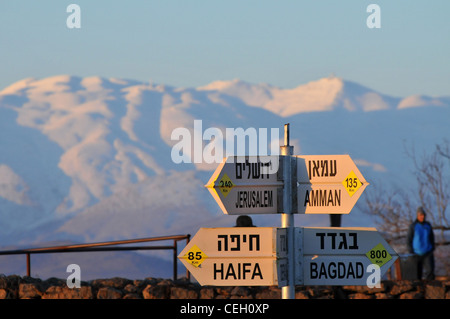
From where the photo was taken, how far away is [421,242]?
1650cm

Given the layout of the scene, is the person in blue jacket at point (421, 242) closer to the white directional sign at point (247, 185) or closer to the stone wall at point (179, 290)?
the stone wall at point (179, 290)

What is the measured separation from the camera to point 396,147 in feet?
473

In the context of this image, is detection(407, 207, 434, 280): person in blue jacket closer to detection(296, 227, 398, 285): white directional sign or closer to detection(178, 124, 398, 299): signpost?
detection(296, 227, 398, 285): white directional sign

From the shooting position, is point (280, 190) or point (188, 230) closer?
point (280, 190)

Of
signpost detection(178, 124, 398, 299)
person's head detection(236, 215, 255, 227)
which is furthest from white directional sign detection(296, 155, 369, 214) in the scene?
person's head detection(236, 215, 255, 227)

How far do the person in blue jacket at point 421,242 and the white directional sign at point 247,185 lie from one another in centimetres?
1027

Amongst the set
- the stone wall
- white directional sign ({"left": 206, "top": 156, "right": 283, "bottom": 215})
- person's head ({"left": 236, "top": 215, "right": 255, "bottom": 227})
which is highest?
person's head ({"left": 236, "top": 215, "right": 255, "bottom": 227})

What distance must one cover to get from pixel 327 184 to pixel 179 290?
572 centimetres

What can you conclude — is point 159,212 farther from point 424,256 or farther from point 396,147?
point 424,256

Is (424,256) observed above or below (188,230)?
below

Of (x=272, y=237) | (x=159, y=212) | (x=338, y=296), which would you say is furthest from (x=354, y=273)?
(x=159, y=212)

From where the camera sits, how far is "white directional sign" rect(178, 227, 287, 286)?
6469mm
